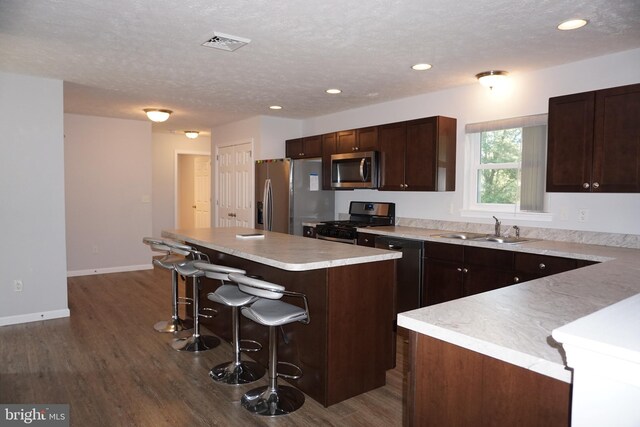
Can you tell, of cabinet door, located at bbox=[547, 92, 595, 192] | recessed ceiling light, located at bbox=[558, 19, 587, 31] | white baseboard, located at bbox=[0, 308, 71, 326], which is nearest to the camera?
recessed ceiling light, located at bbox=[558, 19, 587, 31]

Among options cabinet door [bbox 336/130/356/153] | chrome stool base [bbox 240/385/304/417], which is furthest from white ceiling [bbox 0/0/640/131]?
chrome stool base [bbox 240/385/304/417]

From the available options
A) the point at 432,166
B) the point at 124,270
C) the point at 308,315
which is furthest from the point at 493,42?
the point at 124,270

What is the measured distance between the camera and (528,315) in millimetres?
1429

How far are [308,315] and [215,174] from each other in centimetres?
545

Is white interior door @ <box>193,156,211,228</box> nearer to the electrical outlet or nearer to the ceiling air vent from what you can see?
the ceiling air vent

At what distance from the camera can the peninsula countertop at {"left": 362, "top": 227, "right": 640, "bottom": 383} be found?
1129mm

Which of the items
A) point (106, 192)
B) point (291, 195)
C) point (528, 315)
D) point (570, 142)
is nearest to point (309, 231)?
point (291, 195)

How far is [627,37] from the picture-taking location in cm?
292

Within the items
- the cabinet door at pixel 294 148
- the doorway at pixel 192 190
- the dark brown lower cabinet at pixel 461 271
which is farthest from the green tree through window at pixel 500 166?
the doorway at pixel 192 190

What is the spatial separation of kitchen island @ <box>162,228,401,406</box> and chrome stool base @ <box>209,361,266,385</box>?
0.23m

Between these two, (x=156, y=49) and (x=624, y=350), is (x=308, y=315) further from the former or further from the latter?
(x=156, y=49)

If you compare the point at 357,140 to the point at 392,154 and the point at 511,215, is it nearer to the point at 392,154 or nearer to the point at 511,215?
the point at 392,154

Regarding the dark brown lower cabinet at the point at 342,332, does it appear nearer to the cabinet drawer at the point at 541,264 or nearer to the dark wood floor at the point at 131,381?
the dark wood floor at the point at 131,381

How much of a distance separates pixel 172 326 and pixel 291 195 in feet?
7.68
